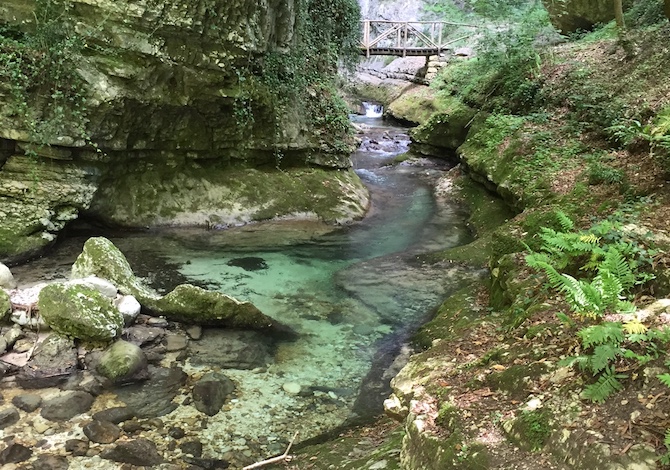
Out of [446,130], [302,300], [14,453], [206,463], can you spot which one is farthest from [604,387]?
[446,130]

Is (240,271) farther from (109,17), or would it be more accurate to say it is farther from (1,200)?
(109,17)

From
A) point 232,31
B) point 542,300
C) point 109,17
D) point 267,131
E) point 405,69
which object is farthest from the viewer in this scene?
point 405,69

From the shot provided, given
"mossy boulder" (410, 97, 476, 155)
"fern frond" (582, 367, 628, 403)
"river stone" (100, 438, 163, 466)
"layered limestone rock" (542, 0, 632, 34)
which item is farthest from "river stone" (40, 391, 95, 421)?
"layered limestone rock" (542, 0, 632, 34)

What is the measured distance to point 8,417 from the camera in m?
4.66

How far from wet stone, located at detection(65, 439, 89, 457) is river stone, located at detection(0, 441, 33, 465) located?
0.30m

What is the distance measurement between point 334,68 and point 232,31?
237 inches

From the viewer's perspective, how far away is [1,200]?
8.45 meters

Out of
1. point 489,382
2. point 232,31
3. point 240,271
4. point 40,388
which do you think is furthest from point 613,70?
point 40,388

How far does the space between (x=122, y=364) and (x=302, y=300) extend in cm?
305

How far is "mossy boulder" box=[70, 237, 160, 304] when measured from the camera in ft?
23.1

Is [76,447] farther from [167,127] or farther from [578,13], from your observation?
[578,13]

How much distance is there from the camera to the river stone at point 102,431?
4.50 meters

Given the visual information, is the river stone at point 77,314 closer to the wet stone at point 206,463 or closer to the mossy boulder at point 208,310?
the mossy boulder at point 208,310

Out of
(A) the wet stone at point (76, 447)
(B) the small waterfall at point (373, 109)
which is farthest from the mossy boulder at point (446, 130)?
(A) the wet stone at point (76, 447)
